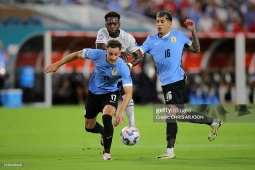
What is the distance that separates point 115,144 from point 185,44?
344 centimetres

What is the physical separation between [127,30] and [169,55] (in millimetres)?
19632

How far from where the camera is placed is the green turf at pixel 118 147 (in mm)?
11953

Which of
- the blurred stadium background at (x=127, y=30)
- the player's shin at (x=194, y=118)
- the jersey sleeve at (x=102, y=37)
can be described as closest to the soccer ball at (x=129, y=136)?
the player's shin at (x=194, y=118)

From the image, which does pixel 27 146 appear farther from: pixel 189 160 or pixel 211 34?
pixel 211 34

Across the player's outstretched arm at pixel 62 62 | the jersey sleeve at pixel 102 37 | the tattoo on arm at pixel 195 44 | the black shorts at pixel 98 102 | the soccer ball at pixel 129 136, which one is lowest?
the soccer ball at pixel 129 136

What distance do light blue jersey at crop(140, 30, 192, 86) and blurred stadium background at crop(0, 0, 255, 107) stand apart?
16.3m

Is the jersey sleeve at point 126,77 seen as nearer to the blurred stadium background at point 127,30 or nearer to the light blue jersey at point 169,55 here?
the light blue jersey at point 169,55

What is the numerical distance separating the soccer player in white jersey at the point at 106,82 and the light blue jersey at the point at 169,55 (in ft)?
2.81

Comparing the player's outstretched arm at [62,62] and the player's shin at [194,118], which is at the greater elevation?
the player's outstretched arm at [62,62]

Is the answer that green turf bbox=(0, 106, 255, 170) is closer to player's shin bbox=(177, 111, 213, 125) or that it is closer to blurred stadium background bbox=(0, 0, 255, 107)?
player's shin bbox=(177, 111, 213, 125)

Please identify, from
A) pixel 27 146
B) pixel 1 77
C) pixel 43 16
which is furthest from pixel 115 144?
pixel 43 16

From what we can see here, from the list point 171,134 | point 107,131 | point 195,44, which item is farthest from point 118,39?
point 107,131

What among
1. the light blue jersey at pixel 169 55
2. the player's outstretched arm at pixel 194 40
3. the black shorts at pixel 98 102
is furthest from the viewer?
the light blue jersey at pixel 169 55

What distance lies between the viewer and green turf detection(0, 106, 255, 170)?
39.2 feet
